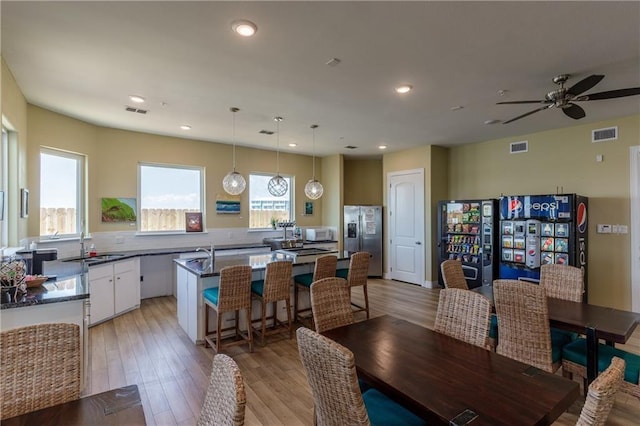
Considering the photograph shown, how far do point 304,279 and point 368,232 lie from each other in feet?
11.3

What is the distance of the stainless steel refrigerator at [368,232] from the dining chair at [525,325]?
479cm

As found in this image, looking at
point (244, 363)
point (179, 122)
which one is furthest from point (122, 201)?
point (244, 363)

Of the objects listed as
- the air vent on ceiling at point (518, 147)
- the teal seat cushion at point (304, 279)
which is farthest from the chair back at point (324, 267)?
the air vent on ceiling at point (518, 147)

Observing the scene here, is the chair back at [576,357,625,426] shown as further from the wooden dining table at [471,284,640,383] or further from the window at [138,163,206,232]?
the window at [138,163,206,232]

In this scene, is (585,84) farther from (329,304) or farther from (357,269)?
(357,269)

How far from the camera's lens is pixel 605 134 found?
15.5 ft

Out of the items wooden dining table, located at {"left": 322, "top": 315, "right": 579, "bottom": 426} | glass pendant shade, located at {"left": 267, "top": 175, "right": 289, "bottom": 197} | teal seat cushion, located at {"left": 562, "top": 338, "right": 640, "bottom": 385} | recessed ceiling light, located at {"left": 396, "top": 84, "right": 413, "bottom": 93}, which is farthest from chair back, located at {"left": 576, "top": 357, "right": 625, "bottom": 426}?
glass pendant shade, located at {"left": 267, "top": 175, "right": 289, "bottom": 197}

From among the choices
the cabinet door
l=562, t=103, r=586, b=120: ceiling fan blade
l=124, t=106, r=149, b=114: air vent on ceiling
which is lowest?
the cabinet door

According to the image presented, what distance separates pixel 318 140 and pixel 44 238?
14.7ft

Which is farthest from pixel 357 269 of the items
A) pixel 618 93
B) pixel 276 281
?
pixel 618 93

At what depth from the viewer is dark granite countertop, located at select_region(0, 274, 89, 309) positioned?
2.20 m

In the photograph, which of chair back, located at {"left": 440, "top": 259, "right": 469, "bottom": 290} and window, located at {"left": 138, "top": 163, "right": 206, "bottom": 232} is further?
window, located at {"left": 138, "top": 163, "right": 206, "bottom": 232}

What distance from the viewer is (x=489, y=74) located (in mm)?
3178

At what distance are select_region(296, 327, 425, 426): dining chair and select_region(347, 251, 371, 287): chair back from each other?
102 inches
